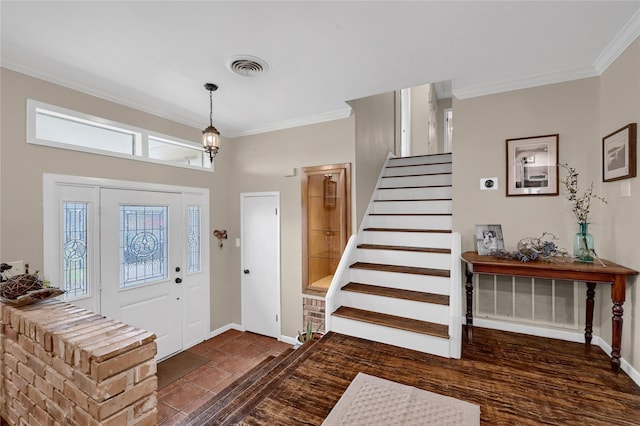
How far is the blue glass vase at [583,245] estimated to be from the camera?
233 centimetres

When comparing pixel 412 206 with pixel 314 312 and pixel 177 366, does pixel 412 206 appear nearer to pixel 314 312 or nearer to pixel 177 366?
pixel 314 312

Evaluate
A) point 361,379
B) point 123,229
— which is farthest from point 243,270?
point 361,379

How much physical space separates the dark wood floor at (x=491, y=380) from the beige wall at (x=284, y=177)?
1.39 metres

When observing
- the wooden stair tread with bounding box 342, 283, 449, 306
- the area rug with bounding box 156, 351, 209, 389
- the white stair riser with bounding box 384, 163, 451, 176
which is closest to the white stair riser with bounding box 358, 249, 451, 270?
the wooden stair tread with bounding box 342, 283, 449, 306

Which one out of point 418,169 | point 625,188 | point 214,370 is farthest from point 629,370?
point 214,370

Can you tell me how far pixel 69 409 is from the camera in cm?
121

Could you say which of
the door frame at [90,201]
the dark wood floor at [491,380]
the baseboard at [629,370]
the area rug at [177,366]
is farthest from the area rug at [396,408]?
the door frame at [90,201]

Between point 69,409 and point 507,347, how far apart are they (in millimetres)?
2979

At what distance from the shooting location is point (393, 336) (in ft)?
8.34

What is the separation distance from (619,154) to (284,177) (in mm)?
3300

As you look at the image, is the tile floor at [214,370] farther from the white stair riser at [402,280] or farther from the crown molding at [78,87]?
the crown molding at [78,87]

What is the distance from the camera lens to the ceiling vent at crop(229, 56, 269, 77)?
2359 mm

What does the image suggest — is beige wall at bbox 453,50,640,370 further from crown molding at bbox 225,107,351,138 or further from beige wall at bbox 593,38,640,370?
crown molding at bbox 225,107,351,138

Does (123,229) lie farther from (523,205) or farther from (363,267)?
(523,205)
